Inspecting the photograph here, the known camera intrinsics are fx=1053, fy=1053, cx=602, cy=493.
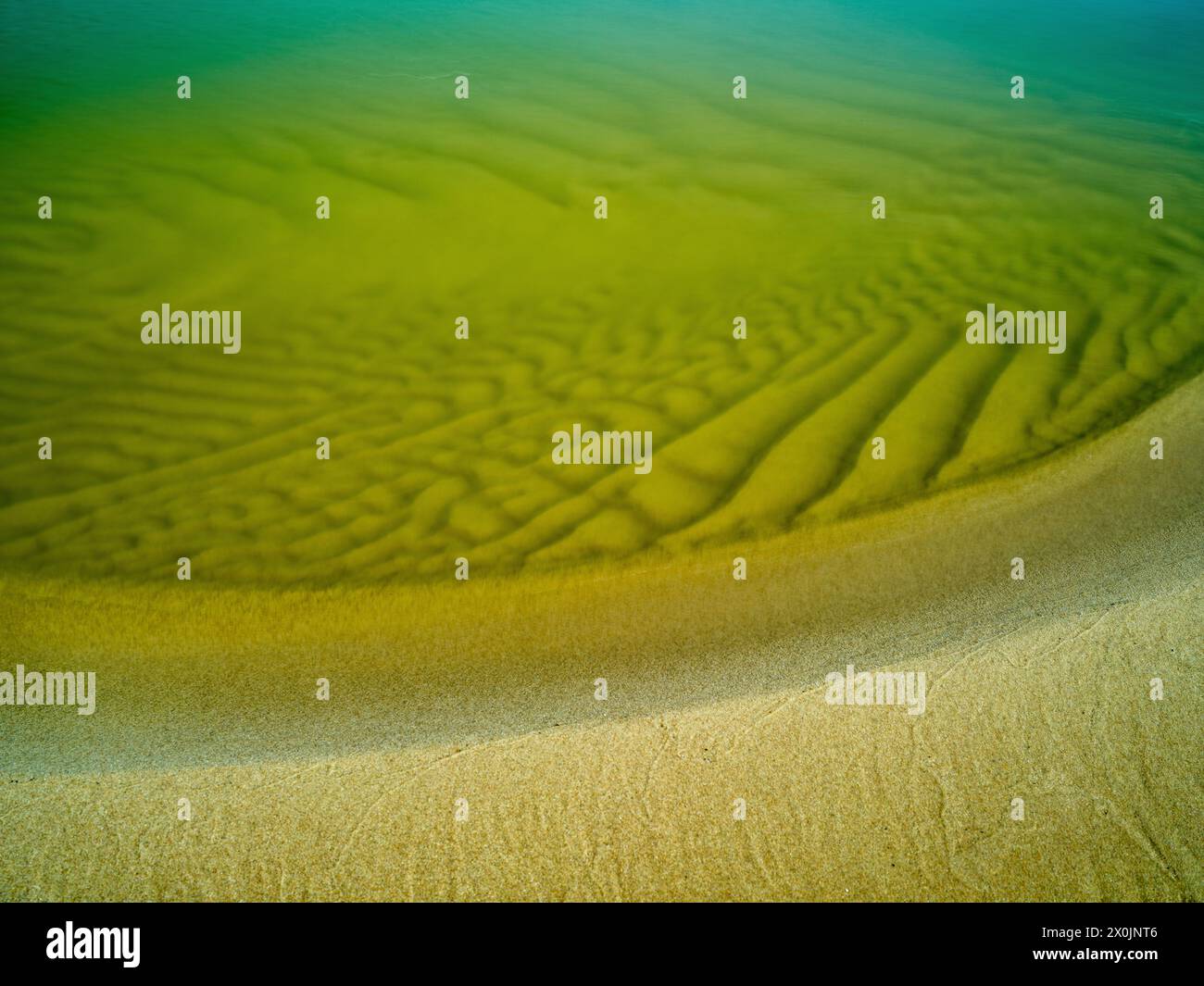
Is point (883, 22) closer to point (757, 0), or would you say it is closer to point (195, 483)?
point (757, 0)

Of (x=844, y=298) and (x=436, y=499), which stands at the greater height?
(x=844, y=298)

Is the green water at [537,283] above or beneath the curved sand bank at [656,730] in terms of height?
above

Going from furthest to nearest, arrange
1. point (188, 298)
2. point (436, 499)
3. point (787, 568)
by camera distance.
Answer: point (188, 298) → point (436, 499) → point (787, 568)

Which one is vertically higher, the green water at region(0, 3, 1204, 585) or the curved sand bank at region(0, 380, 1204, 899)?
the green water at region(0, 3, 1204, 585)

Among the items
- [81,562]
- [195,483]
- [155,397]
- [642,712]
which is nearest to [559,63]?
[155,397]

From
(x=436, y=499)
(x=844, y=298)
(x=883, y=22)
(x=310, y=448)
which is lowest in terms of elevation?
(x=436, y=499)
